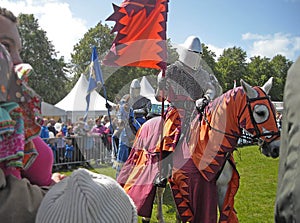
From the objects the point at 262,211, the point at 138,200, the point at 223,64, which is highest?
the point at 223,64

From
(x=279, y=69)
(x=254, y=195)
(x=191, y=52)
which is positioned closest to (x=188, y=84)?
(x=191, y=52)

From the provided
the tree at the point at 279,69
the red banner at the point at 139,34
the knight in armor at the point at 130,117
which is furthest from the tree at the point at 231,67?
the red banner at the point at 139,34

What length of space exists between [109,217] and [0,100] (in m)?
0.43

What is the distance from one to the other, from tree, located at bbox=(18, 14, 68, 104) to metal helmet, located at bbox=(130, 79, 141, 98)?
963 inches

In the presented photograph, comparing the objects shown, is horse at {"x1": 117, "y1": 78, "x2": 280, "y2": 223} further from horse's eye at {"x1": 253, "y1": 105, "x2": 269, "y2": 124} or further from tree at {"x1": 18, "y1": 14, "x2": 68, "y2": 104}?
tree at {"x1": 18, "y1": 14, "x2": 68, "y2": 104}

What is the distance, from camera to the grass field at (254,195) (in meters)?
5.20

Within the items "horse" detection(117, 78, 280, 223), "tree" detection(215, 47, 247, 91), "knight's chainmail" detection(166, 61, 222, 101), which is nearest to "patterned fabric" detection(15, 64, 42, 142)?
"horse" detection(117, 78, 280, 223)

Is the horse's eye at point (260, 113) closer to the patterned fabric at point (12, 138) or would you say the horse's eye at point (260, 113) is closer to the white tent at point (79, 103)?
the patterned fabric at point (12, 138)

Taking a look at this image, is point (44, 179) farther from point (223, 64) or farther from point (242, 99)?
point (223, 64)

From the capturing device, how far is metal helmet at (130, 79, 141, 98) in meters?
6.76

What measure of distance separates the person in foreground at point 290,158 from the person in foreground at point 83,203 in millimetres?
430

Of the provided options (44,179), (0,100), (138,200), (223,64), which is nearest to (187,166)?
(138,200)

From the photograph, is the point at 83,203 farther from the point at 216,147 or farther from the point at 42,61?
the point at 42,61

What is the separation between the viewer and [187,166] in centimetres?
342
